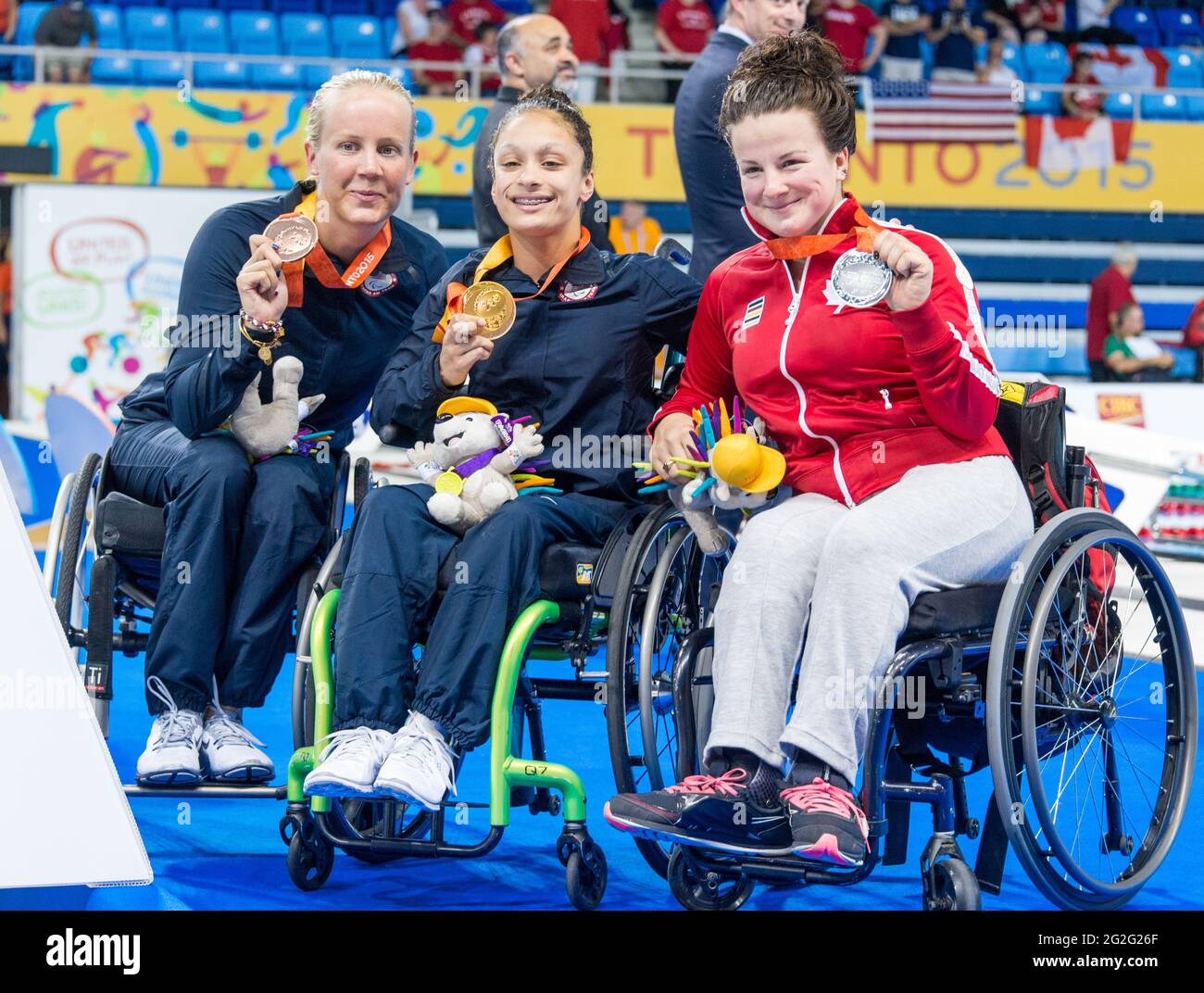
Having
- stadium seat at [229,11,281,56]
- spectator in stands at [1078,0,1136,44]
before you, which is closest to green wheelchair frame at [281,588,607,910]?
stadium seat at [229,11,281,56]

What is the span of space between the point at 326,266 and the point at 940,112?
766 cm

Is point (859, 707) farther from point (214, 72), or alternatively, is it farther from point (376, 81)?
point (214, 72)

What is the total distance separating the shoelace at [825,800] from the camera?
208 centimetres

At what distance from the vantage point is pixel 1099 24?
11.2 metres

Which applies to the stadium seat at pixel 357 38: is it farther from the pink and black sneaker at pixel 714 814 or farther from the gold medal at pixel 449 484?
the pink and black sneaker at pixel 714 814

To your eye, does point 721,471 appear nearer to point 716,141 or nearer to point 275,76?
point 716,141

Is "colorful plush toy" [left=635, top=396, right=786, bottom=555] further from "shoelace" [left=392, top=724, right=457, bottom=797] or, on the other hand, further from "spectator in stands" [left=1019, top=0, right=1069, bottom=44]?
"spectator in stands" [left=1019, top=0, right=1069, bottom=44]

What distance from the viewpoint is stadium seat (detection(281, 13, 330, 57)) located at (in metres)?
10.2

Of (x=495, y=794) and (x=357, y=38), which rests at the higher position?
(x=357, y=38)

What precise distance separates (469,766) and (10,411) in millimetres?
5559

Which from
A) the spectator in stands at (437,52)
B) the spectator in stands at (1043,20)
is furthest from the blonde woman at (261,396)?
the spectator in stands at (1043,20)

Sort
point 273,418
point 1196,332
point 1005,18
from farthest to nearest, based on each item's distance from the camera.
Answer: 1. point 1005,18
2. point 1196,332
3. point 273,418

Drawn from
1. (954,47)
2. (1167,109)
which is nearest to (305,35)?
(954,47)

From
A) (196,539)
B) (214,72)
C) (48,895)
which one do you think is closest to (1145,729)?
(196,539)
